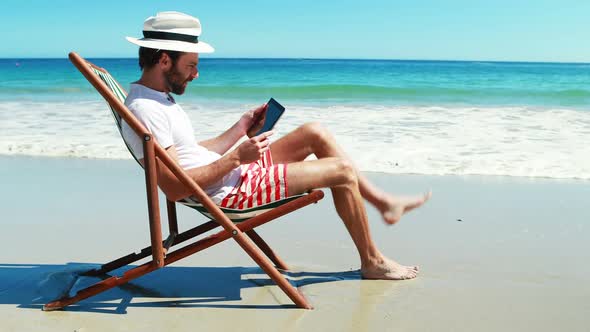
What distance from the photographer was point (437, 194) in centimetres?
574

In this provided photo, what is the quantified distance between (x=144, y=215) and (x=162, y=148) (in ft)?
7.44

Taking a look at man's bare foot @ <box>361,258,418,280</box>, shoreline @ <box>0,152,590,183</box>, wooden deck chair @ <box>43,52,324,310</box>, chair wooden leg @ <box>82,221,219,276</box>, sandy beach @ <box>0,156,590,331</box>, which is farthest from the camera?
shoreline @ <box>0,152,590,183</box>

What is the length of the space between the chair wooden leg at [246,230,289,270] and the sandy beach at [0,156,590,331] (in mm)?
98

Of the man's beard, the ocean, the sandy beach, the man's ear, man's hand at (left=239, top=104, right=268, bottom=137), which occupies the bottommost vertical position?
the ocean

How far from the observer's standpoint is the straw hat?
297 cm

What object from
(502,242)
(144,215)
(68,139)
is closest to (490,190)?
(502,242)

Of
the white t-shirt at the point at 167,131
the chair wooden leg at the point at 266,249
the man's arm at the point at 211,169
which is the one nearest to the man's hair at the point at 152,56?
the white t-shirt at the point at 167,131

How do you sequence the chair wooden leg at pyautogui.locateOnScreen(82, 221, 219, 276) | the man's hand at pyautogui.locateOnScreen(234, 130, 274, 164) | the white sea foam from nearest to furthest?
the man's hand at pyautogui.locateOnScreen(234, 130, 274, 164)
the chair wooden leg at pyautogui.locateOnScreen(82, 221, 219, 276)
the white sea foam

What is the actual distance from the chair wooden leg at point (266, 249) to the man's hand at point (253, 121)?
0.54m

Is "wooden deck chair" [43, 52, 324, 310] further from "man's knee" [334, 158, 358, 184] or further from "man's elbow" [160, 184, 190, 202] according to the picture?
"man's knee" [334, 158, 358, 184]

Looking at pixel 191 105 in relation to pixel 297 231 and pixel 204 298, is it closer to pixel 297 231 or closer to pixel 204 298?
pixel 297 231

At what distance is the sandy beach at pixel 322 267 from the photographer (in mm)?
2990

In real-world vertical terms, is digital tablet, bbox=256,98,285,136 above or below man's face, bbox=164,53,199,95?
below

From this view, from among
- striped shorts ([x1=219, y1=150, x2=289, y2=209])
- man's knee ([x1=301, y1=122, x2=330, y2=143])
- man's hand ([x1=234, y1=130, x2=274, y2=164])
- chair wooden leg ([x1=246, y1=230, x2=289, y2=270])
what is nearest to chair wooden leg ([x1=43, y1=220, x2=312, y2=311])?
striped shorts ([x1=219, y1=150, x2=289, y2=209])
